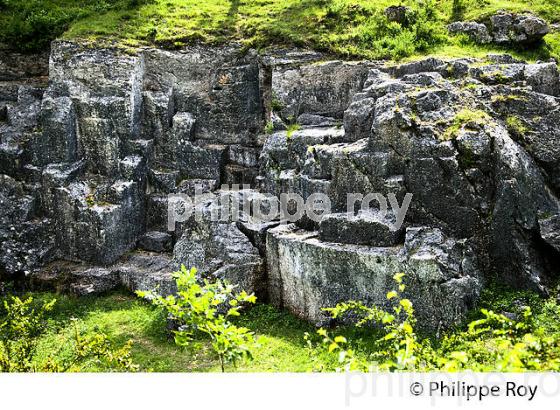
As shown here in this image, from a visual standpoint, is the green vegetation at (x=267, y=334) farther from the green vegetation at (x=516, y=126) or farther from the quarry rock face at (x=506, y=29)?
the quarry rock face at (x=506, y=29)

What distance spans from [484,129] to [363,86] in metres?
5.74

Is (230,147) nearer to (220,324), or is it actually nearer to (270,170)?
(270,170)

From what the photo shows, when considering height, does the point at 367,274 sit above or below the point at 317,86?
below

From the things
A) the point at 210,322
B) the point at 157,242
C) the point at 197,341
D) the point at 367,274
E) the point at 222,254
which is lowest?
the point at 197,341

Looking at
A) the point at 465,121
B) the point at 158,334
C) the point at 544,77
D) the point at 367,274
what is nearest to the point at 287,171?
the point at 367,274

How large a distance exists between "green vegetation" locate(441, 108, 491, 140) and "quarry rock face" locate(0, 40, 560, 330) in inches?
2.2

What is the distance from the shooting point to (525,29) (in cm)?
1802

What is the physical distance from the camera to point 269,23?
2133cm

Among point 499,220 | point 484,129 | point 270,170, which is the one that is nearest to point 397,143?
point 484,129

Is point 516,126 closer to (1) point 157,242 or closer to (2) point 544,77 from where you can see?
(2) point 544,77

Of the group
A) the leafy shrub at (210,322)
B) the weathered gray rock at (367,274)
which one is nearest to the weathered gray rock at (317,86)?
the weathered gray rock at (367,274)

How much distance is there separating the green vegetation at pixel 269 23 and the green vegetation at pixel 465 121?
15.5 feet

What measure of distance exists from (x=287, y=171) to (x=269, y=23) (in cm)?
772

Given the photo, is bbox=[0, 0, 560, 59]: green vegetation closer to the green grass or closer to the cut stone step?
the cut stone step
